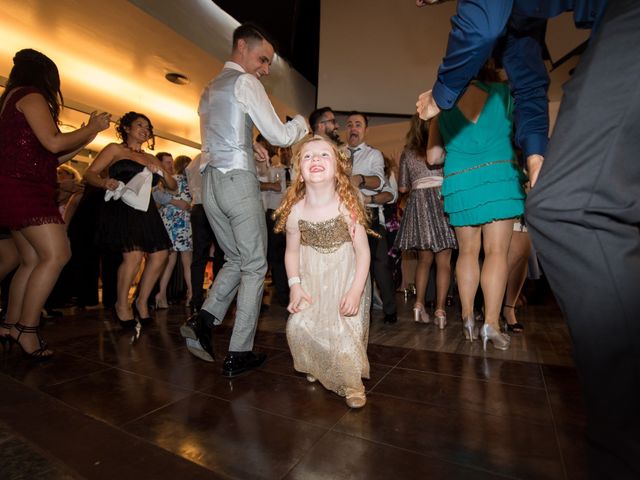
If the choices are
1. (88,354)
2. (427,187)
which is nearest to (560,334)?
(427,187)

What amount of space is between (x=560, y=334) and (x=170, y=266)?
3898 millimetres

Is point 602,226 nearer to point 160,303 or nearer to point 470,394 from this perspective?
point 470,394

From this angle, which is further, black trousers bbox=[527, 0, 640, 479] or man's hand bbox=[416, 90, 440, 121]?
man's hand bbox=[416, 90, 440, 121]

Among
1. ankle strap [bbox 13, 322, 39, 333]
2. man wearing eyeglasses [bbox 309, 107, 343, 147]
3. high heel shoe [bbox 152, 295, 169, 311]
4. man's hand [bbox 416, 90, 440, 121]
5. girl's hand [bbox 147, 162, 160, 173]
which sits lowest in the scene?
high heel shoe [bbox 152, 295, 169, 311]

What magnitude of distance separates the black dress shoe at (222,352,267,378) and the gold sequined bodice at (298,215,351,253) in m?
0.74

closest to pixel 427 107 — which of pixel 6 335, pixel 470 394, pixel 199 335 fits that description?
pixel 470 394

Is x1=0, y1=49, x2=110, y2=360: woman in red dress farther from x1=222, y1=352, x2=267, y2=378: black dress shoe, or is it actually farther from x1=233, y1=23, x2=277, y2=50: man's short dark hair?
x1=222, y1=352, x2=267, y2=378: black dress shoe

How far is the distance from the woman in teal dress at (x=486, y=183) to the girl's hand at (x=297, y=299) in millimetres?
1235

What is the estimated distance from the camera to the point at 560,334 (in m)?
2.58

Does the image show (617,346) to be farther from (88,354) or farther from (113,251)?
(113,251)

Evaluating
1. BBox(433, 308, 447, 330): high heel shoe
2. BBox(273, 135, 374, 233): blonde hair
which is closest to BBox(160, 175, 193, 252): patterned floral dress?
BBox(273, 135, 374, 233): blonde hair

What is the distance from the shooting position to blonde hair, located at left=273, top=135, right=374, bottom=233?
1701mm

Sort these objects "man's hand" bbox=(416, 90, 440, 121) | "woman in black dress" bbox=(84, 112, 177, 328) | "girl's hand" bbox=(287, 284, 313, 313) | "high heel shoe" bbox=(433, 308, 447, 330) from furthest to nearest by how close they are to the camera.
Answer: "woman in black dress" bbox=(84, 112, 177, 328), "high heel shoe" bbox=(433, 308, 447, 330), "girl's hand" bbox=(287, 284, 313, 313), "man's hand" bbox=(416, 90, 440, 121)

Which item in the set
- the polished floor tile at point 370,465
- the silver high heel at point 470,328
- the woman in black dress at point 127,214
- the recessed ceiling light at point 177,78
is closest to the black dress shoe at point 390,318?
the silver high heel at point 470,328
